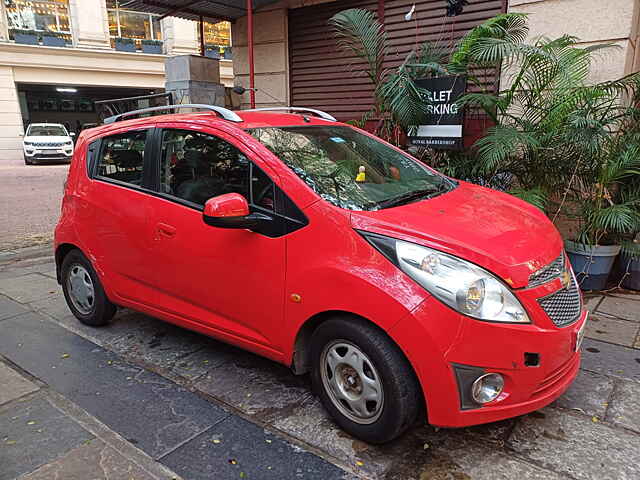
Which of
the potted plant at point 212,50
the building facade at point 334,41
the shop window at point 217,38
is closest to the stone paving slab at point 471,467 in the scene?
the building facade at point 334,41

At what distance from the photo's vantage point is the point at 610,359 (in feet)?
11.4

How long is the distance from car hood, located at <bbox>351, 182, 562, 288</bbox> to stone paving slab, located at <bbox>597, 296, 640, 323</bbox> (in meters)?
1.88

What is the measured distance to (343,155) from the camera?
3.20 m

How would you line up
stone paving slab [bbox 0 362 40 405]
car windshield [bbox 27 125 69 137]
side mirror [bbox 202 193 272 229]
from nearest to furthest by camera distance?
side mirror [bbox 202 193 272 229], stone paving slab [bbox 0 362 40 405], car windshield [bbox 27 125 69 137]

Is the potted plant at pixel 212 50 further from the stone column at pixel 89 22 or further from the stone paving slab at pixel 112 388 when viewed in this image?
the stone paving slab at pixel 112 388

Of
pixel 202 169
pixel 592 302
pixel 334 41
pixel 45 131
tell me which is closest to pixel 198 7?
pixel 334 41

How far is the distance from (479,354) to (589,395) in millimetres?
1295

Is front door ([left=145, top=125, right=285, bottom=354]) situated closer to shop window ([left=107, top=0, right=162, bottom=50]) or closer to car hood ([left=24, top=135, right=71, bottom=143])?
car hood ([left=24, top=135, right=71, bottom=143])

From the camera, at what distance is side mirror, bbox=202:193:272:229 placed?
2682 mm

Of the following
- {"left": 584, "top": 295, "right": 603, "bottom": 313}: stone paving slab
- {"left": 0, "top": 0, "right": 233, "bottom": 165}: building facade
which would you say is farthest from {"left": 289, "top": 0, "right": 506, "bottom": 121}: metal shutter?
{"left": 0, "top": 0, "right": 233, "bottom": 165}: building facade

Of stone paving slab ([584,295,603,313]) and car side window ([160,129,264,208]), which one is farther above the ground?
car side window ([160,129,264,208])

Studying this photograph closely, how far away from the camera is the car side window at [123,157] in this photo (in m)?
3.55

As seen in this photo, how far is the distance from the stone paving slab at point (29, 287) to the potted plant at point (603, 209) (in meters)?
5.19

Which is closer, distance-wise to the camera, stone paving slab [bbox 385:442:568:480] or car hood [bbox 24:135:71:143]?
stone paving slab [bbox 385:442:568:480]
